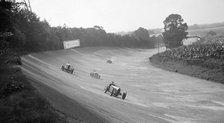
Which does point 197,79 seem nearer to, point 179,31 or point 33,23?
point 33,23

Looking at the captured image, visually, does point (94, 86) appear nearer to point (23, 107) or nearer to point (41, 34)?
point (23, 107)

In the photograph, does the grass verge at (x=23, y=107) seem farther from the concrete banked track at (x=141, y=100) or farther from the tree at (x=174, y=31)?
the tree at (x=174, y=31)

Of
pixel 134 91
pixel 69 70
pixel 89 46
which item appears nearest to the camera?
pixel 134 91

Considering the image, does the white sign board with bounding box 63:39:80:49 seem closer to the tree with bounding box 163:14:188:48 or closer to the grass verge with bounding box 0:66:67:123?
the tree with bounding box 163:14:188:48

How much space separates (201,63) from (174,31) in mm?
59135

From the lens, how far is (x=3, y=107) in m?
10.6

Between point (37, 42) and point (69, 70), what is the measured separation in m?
26.4

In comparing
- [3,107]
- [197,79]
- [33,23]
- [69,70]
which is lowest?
[197,79]

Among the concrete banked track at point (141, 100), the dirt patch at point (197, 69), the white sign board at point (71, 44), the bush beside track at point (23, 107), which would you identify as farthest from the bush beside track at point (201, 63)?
the white sign board at point (71, 44)

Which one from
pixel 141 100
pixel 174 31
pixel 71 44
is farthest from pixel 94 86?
pixel 174 31

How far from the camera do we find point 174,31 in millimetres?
109812

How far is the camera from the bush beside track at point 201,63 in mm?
46425

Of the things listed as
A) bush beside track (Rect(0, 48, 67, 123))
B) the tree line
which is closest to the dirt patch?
the tree line

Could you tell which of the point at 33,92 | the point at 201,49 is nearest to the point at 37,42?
the point at 201,49
